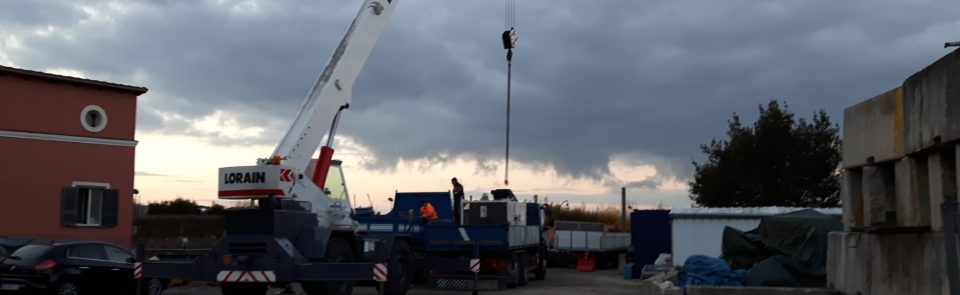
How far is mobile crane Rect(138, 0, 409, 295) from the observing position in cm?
1373

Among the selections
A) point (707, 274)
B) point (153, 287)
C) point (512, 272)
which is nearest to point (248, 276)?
point (153, 287)

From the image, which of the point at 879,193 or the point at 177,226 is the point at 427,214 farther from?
the point at 177,226

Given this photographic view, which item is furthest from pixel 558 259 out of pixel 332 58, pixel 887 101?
pixel 887 101

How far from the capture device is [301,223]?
14.4 m

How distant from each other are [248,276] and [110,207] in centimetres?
1743

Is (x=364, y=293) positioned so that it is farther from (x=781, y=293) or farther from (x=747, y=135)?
(x=747, y=135)

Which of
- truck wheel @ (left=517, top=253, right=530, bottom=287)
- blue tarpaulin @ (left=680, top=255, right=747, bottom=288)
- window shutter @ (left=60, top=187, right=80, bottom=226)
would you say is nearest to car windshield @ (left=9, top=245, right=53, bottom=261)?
truck wheel @ (left=517, top=253, right=530, bottom=287)

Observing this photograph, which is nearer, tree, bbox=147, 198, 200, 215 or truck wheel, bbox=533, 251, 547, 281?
truck wheel, bbox=533, 251, 547, 281

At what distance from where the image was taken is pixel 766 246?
1798 cm

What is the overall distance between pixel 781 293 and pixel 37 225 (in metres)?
22.1

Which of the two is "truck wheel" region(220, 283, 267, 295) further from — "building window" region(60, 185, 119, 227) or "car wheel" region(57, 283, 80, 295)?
"building window" region(60, 185, 119, 227)

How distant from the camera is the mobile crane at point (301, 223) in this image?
45.1 ft

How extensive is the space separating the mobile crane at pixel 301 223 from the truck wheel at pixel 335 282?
16mm

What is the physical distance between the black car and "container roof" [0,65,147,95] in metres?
11.3
